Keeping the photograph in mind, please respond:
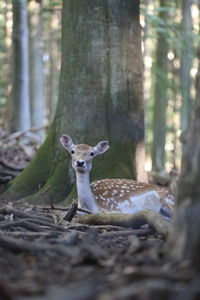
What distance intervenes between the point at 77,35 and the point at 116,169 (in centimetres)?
186

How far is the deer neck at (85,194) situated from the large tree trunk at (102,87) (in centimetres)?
80

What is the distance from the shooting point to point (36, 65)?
56.1ft

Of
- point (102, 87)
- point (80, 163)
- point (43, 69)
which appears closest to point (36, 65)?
Answer: point (43, 69)

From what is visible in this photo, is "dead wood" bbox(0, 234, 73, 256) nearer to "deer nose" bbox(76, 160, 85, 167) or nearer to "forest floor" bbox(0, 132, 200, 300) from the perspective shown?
"forest floor" bbox(0, 132, 200, 300)

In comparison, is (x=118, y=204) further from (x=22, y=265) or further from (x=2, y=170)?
(x=22, y=265)

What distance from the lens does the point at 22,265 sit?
133 inches

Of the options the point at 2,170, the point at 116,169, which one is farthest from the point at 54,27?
the point at 116,169

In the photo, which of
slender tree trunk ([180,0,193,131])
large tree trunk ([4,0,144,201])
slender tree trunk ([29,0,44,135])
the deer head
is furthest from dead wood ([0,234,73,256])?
slender tree trunk ([180,0,193,131])

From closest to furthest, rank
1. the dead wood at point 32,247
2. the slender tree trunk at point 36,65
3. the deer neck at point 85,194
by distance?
the dead wood at point 32,247, the deer neck at point 85,194, the slender tree trunk at point 36,65

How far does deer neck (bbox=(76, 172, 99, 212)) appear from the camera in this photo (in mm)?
7219

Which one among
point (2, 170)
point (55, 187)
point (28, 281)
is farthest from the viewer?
point (2, 170)

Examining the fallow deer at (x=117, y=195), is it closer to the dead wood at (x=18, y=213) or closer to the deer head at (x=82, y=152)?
the deer head at (x=82, y=152)

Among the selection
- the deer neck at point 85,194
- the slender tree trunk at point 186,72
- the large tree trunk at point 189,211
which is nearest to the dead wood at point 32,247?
the large tree trunk at point 189,211

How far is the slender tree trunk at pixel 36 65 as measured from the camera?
56.1 feet
